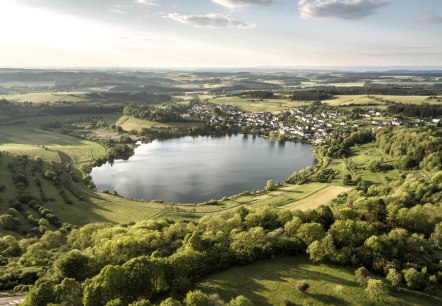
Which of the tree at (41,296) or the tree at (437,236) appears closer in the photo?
the tree at (41,296)

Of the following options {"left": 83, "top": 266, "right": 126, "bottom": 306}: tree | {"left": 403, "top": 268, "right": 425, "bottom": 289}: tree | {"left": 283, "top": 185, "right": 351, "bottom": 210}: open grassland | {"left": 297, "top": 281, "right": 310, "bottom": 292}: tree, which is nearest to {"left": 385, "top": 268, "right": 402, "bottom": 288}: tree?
{"left": 403, "top": 268, "right": 425, "bottom": 289}: tree

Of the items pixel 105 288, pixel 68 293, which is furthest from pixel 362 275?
pixel 68 293

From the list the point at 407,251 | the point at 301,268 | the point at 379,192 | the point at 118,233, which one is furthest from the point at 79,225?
the point at 379,192

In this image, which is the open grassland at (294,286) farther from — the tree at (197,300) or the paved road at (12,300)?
the paved road at (12,300)

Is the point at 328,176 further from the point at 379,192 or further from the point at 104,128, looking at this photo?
the point at 104,128

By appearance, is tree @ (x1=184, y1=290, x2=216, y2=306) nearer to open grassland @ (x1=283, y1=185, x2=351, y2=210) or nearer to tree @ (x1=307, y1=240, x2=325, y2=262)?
tree @ (x1=307, y1=240, x2=325, y2=262)

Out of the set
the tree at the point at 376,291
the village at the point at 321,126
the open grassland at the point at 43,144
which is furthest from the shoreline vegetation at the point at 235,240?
the village at the point at 321,126

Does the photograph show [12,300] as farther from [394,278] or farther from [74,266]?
[394,278]
